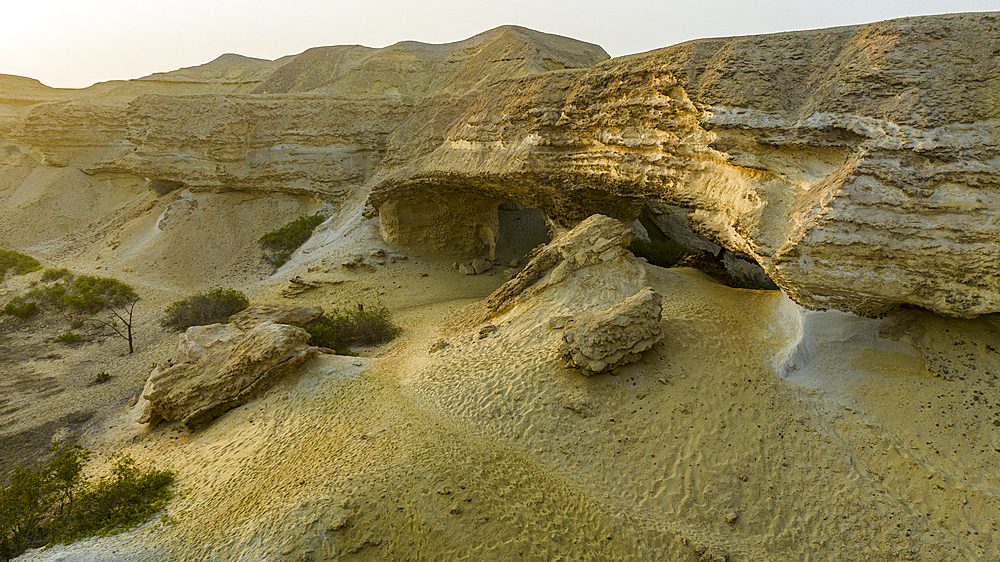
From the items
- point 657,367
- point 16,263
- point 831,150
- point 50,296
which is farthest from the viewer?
point 16,263

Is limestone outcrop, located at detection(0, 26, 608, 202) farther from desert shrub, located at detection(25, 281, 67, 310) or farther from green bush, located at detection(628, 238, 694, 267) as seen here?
green bush, located at detection(628, 238, 694, 267)

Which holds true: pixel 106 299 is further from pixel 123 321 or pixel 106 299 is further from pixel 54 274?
pixel 54 274

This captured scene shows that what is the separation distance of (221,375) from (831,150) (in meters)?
13.1

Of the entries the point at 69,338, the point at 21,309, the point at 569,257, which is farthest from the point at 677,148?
the point at 21,309

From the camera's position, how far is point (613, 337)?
979cm

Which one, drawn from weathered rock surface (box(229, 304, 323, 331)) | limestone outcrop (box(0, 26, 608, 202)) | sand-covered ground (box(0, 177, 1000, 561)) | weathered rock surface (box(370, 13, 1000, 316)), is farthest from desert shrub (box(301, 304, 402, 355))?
limestone outcrop (box(0, 26, 608, 202))

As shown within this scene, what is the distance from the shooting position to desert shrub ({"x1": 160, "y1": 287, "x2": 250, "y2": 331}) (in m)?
16.3

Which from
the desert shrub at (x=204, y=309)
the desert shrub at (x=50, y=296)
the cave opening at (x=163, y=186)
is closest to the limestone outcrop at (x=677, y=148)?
the cave opening at (x=163, y=186)

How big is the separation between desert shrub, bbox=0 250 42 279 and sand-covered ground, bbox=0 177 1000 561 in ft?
38.9

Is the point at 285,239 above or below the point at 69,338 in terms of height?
above

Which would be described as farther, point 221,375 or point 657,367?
point 221,375

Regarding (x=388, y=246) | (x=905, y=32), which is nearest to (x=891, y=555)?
(x=905, y=32)

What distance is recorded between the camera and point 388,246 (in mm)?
21312

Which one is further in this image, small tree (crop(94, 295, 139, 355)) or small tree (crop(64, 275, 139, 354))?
small tree (crop(64, 275, 139, 354))
